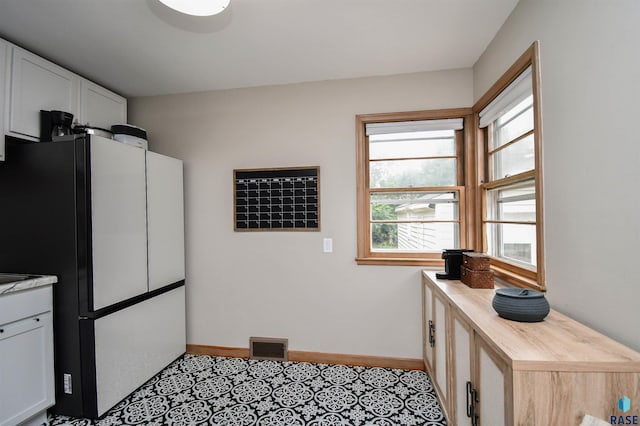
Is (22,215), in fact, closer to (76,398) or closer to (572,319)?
(76,398)

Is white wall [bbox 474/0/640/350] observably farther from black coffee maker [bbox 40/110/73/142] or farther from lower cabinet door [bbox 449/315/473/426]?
black coffee maker [bbox 40/110/73/142]

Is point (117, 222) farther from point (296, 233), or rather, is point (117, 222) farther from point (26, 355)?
point (296, 233)

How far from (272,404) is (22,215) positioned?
2.24 meters

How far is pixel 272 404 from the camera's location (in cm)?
213

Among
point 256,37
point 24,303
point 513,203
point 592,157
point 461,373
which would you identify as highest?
point 256,37

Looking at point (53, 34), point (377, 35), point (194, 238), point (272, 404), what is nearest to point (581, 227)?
point (377, 35)

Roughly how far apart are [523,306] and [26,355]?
112 inches

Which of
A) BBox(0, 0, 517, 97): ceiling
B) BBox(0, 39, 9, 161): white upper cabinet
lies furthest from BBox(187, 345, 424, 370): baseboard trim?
BBox(0, 0, 517, 97): ceiling

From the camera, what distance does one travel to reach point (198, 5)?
147cm

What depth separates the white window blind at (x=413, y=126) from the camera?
259cm

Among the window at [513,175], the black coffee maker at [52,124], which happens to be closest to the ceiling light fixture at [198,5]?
the black coffee maker at [52,124]

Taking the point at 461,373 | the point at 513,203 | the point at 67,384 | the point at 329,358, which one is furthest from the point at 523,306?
the point at 67,384

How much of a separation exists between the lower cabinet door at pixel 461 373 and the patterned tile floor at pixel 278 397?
35 cm

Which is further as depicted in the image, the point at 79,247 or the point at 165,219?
the point at 165,219
